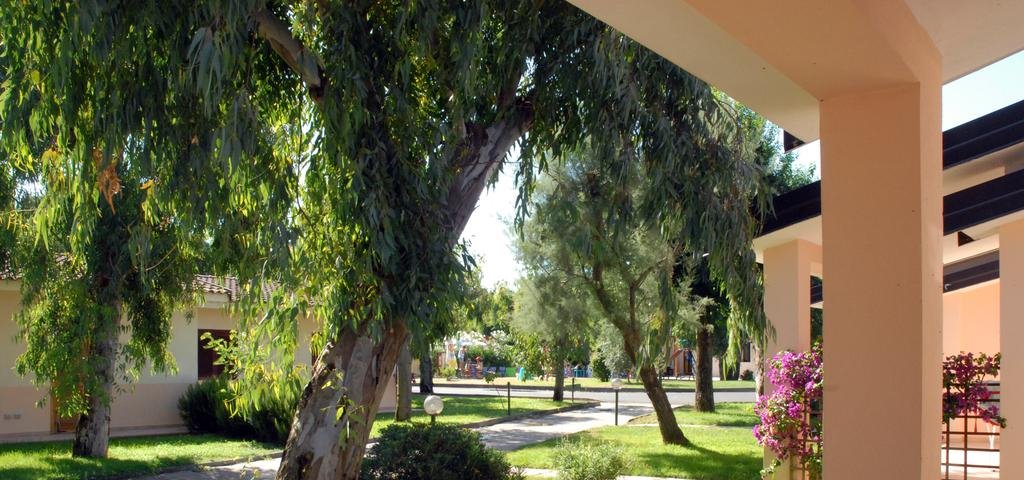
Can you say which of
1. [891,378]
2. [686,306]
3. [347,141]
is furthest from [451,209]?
[686,306]

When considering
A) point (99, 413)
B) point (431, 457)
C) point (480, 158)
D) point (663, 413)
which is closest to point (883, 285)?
point (480, 158)

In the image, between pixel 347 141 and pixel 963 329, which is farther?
pixel 963 329

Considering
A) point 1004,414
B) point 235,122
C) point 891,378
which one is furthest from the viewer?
point 1004,414

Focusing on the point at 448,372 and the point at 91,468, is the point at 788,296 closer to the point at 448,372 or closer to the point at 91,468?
the point at 91,468

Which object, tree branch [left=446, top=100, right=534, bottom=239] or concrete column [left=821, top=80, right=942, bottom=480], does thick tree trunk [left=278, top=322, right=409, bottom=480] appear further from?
concrete column [left=821, top=80, right=942, bottom=480]

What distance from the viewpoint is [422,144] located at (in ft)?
23.2

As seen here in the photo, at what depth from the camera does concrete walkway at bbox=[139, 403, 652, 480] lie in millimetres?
14711

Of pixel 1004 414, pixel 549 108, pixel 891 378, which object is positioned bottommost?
pixel 1004 414

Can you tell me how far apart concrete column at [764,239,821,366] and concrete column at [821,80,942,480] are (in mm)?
6335

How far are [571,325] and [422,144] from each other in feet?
46.9

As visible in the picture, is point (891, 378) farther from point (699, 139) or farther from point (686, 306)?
point (686, 306)

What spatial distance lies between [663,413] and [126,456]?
33.9 ft

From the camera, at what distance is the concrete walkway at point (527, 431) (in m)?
14.7

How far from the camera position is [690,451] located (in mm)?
17312
